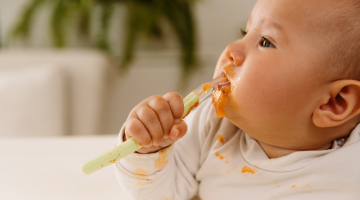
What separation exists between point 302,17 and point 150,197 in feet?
1.35

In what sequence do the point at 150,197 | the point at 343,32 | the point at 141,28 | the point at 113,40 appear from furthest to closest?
1. the point at 113,40
2. the point at 141,28
3. the point at 150,197
4. the point at 343,32

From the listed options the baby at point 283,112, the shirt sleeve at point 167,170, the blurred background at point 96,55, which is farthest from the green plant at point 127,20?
the baby at point 283,112

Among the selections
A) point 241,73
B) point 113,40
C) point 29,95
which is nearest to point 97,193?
point 241,73

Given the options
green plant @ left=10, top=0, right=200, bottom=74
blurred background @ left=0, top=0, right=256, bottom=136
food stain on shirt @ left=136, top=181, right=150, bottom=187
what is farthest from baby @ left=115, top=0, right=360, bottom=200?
green plant @ left=10, top=0, right=200, bottom=74

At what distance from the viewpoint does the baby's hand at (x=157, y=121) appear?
45 centimetres

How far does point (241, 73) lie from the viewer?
49 centimetres

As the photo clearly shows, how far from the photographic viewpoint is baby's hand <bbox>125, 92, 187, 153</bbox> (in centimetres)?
45

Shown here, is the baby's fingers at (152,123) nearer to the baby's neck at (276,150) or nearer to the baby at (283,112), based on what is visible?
the baby at (283,112)

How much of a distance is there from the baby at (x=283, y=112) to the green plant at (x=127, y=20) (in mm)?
1231

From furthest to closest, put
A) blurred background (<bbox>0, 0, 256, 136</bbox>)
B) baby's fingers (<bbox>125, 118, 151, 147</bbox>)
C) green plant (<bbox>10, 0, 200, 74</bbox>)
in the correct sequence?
green plant (<bbox>10, 0, 200, 74</bbox>), blurred background (<bbox>0, 0, 256, 136</bbox>), baby's fingers (<bbox>125, 118, 151, 147</bbox>)

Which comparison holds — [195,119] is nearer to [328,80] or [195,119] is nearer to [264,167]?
[264,167]

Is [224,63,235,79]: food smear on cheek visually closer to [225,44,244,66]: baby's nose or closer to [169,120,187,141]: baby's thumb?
[225,44,244,66]: baby's nose

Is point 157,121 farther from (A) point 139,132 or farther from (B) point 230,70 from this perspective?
(B) point 230,70

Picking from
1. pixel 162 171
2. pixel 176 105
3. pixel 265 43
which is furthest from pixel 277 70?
pixel 162 171
